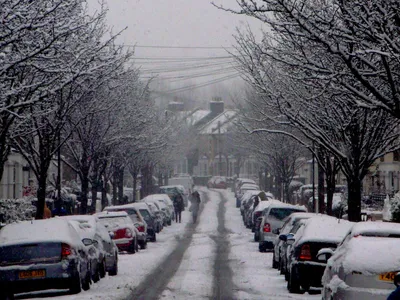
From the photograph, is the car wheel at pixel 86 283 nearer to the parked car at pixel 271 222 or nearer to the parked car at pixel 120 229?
the parked car at pixel 120 229

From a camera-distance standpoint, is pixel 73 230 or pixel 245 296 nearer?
pixel 245 296

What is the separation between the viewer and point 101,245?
21.8m

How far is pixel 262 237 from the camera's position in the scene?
104 feet

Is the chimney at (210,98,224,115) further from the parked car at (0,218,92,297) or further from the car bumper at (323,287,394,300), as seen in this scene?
the car bumper at (323,287,394,300)

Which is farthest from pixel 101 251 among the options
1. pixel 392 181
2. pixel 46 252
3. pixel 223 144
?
pixel 223 144

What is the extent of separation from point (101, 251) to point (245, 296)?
15.4 feet

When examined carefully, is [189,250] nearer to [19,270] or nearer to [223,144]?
[19,270]

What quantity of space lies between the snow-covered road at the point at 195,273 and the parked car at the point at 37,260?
0.40m

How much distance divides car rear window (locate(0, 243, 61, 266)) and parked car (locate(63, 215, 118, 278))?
287cm

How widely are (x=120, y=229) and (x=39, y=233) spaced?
38.8 ft

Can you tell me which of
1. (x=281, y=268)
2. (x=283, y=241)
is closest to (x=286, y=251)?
(x=283, y=241)

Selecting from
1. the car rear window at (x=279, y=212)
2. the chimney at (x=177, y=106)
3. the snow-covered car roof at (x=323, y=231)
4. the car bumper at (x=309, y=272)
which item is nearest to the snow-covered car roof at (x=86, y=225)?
the snow-covered car roof at (x=323, y=231)

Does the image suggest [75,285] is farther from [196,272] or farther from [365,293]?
[365,293]

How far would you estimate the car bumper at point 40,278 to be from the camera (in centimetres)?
1747
